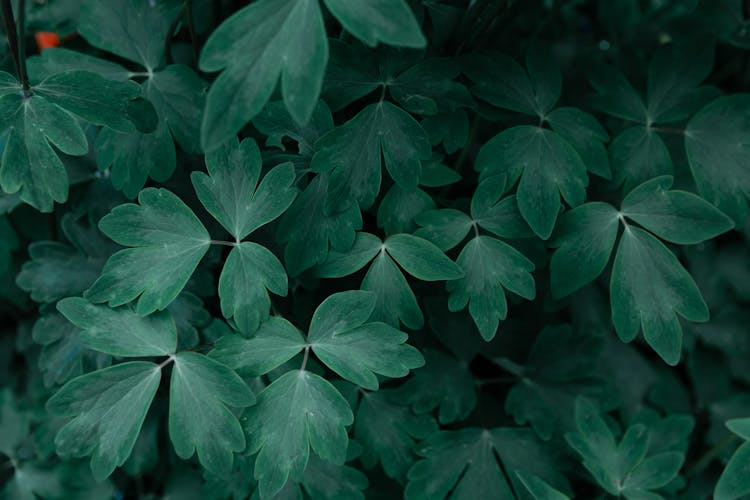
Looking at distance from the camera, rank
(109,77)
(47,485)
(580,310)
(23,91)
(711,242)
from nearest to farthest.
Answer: (23,91), (109,77), (47,485), (580,310), (711,242)

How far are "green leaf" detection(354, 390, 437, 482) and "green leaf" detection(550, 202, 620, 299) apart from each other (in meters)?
0.33

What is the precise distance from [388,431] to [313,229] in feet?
1.24

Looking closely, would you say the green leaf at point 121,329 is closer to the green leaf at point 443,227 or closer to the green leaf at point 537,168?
the green leaf at point 443,227

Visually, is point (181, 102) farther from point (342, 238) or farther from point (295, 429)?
point (295, 429)

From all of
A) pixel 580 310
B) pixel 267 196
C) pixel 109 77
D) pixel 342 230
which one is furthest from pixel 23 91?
pixel 580 310

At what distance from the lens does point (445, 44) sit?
1.14 m

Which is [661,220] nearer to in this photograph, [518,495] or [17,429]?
[518,495]

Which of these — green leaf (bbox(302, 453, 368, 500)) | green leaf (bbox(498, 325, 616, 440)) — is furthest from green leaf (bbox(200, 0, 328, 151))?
green leaf (bbox(498, 325, 616, 440))

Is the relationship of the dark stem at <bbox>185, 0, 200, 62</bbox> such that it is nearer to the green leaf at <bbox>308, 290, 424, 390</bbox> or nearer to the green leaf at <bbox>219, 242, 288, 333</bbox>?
the green leaf at <bbox>219, 242, 288, 333</bbox>

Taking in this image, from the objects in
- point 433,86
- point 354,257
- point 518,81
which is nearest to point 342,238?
point 354,257

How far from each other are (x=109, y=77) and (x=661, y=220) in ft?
2.96

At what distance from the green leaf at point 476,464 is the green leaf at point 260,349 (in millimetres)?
314

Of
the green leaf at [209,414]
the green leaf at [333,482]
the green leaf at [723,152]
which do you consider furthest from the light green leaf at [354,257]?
the green leaf at [723,152]

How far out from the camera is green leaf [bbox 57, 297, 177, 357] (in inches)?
38.2
